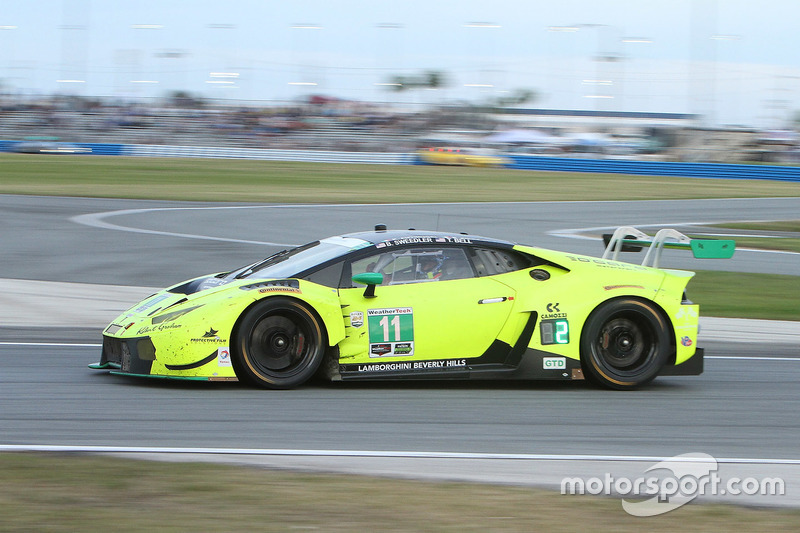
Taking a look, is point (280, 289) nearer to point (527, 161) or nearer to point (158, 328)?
point (158, 328)

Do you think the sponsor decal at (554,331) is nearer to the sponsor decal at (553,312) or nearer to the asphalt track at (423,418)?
the sponsor decal at (553,312)

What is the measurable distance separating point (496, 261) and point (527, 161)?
127ft

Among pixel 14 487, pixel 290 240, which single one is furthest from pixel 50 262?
pixel 14 487

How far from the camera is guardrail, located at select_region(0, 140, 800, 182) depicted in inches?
1634

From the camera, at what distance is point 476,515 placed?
4.07 metres

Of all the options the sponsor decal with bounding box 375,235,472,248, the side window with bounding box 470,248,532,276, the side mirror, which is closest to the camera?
the side mirror

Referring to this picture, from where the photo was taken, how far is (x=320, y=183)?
108 ft

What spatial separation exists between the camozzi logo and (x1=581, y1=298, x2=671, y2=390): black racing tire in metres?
2.05

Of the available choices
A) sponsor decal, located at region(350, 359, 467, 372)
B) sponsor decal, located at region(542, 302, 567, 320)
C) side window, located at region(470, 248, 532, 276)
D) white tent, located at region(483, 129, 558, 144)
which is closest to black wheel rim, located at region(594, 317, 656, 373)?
sponsor decal, located at region(542, 302, 567, 320)

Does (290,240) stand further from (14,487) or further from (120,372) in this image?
(14,487)

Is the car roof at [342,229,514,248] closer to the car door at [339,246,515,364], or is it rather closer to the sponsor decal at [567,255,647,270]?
the car door at [339,246,515,364]

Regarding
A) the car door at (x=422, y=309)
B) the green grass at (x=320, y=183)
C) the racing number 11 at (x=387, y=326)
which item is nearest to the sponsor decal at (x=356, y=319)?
the car door at (x=422, y=309)

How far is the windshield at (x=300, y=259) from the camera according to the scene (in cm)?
681

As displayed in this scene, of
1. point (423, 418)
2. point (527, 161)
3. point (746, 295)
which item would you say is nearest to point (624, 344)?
point (423, 418)
